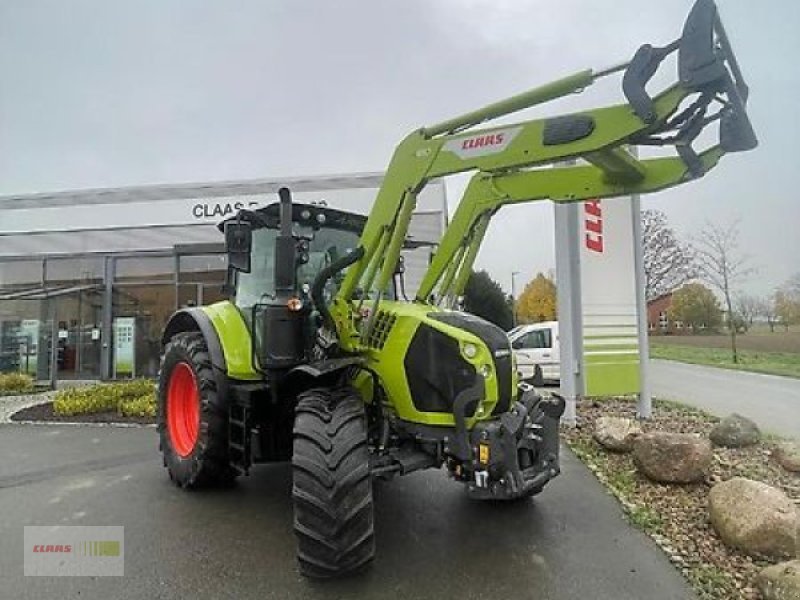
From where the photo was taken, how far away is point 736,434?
6289 mm

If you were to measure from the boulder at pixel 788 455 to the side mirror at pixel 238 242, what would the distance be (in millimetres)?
5539

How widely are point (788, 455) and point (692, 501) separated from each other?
161 centimetres

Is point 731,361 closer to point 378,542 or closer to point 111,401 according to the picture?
point 111,401

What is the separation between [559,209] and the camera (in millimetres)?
8344

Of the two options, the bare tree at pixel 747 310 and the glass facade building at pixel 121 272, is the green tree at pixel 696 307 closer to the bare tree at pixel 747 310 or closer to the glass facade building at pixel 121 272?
the bare tree at pixel 747 310

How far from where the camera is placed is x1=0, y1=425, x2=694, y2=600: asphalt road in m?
3.45

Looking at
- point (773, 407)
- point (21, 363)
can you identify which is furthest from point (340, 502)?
point (21, 363)

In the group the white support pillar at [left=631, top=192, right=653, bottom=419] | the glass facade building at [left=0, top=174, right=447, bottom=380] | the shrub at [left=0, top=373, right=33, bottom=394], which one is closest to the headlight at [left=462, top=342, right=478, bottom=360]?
the white support pillar at [left=631, top=192, right=653, bottom=419]

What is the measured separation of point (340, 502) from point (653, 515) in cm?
284

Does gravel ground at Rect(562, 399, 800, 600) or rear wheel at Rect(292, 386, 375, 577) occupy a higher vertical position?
rear wheel at Rect(292, 386, 375, 577)

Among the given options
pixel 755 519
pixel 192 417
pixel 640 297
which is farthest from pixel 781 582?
pixel 640 297

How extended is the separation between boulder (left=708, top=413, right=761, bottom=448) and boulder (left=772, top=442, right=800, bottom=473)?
13.2 inches

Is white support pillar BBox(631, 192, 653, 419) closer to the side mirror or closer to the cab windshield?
the cab windshield

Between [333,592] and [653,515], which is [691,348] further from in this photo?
[333,592]
